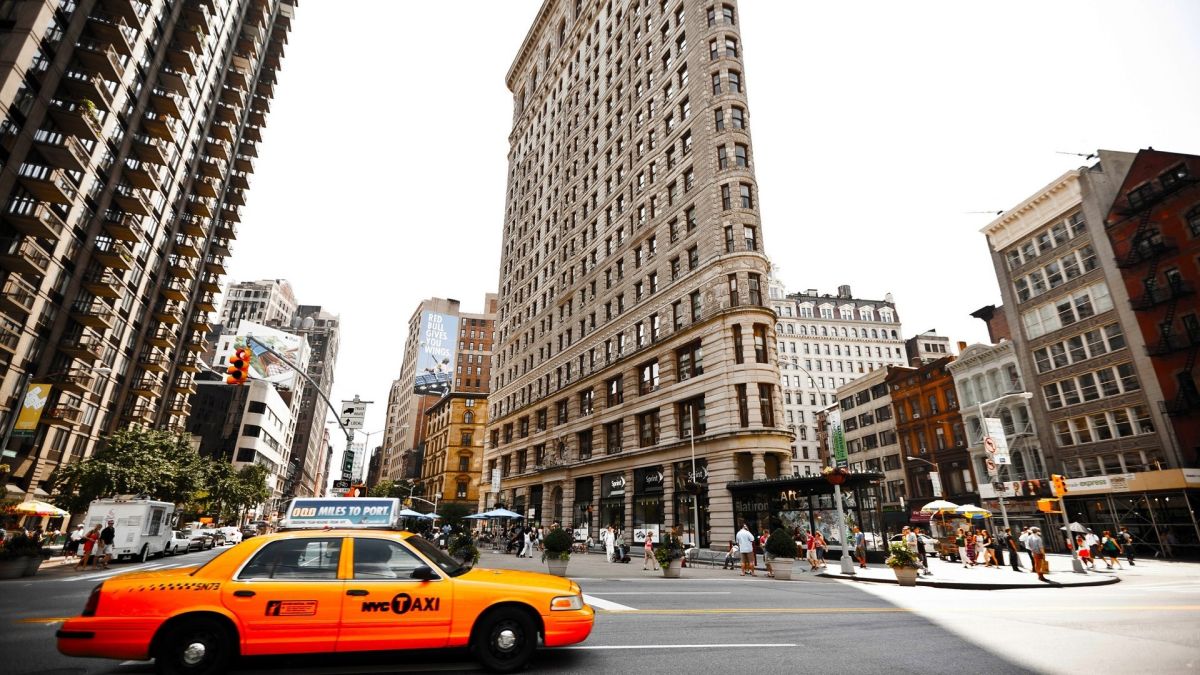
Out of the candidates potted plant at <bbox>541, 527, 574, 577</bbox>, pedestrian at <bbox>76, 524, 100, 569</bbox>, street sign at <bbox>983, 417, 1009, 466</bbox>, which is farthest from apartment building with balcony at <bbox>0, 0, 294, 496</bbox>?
street sign at <bbox>983, 417, 1009, 466</bbox>

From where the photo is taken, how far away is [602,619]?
10016 mm

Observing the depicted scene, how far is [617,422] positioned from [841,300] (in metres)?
71.7

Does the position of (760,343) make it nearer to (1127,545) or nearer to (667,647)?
(1127,545)

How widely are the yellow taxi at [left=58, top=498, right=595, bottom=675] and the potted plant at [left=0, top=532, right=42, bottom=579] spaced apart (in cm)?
1827

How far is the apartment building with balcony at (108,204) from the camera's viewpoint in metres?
32.6

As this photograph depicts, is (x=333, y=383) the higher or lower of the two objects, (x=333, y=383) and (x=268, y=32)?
the lower

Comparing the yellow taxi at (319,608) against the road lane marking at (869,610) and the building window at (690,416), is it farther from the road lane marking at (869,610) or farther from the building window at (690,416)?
the building window at (690,416)

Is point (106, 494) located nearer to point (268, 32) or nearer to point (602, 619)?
point (602, 619)

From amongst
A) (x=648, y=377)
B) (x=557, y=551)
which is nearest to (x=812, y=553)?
(x=557, y=551)

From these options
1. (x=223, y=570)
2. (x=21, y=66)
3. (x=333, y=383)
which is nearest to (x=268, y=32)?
(x=21, y=66)

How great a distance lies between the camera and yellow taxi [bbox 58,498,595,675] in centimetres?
590

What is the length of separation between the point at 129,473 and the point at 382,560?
126 feet

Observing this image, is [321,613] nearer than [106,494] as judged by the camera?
Yes

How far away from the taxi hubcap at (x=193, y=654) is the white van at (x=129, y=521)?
26594mm
